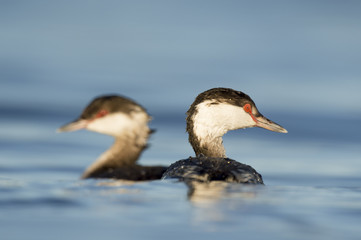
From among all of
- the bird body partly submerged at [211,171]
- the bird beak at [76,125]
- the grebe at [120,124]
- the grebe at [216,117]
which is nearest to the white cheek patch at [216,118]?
the grebe at [216,117]

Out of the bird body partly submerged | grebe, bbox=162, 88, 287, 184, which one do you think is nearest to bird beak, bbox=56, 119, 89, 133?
the bird body partly submerged

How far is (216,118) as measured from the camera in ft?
38.5

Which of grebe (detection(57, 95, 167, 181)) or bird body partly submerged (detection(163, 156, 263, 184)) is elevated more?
grebe (detection(57, 95, 167, 181))

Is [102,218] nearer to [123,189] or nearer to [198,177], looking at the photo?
[123,189]

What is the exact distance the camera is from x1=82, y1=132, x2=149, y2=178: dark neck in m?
10.5

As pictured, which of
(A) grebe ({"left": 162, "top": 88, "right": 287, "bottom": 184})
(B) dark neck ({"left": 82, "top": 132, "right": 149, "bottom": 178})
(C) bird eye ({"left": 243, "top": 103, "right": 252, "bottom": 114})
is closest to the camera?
(B) dark neck ({"left": 82, "top": 132, "right": 149, "bottom": 178})

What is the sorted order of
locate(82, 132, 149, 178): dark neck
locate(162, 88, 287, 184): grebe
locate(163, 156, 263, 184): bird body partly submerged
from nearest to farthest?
locate(163, 156, 263, 184): bird body partly submerged → locate(82, 132, 149, 178): dark neck → locate(162, 88, 287, 184): grebe

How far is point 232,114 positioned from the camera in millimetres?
11812

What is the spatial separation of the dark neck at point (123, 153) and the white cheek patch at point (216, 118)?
1.03 m

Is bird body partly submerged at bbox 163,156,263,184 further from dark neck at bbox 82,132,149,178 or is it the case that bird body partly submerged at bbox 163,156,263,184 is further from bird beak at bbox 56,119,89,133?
bird beak at bbox 56,119,89,133

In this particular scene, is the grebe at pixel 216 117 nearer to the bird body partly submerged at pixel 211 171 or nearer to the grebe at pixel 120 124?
the grebe at pixel 120 124

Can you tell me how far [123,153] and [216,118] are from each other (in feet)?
5.15

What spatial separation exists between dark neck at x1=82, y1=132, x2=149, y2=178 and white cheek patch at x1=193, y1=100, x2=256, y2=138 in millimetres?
1029

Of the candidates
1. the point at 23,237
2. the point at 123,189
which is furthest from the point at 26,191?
the point at 23,237
